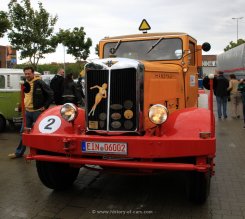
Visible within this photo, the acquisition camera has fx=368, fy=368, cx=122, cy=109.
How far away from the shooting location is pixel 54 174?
5.19 meters

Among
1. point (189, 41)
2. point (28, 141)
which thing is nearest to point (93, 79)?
point (28, 141)

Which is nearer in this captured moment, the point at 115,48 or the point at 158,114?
the point at 158,114

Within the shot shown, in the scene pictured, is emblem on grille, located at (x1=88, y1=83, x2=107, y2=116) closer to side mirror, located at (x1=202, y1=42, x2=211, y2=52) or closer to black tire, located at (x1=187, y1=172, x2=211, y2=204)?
black tire, located at (x1=187, y1=172, x2=211, y2=204)

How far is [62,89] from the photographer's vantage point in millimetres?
10992

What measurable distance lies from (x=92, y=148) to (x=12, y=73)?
287 inches

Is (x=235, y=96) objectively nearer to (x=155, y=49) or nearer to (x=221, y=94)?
(x=221, y=94)

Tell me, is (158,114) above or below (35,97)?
below

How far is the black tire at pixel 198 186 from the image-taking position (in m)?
4.47

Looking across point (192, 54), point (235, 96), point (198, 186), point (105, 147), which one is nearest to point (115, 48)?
point (192, 54)

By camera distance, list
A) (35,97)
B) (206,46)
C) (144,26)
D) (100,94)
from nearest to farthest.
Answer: (100,94)
(206,46)
(35,97)
(144,26)

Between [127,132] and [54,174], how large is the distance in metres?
1.36

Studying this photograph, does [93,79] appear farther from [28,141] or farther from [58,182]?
[58,182]

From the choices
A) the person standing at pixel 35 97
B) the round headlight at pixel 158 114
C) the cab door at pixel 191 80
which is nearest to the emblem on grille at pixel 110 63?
the round headlight at pixel 158 114

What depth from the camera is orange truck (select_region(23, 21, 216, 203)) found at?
419 cm
